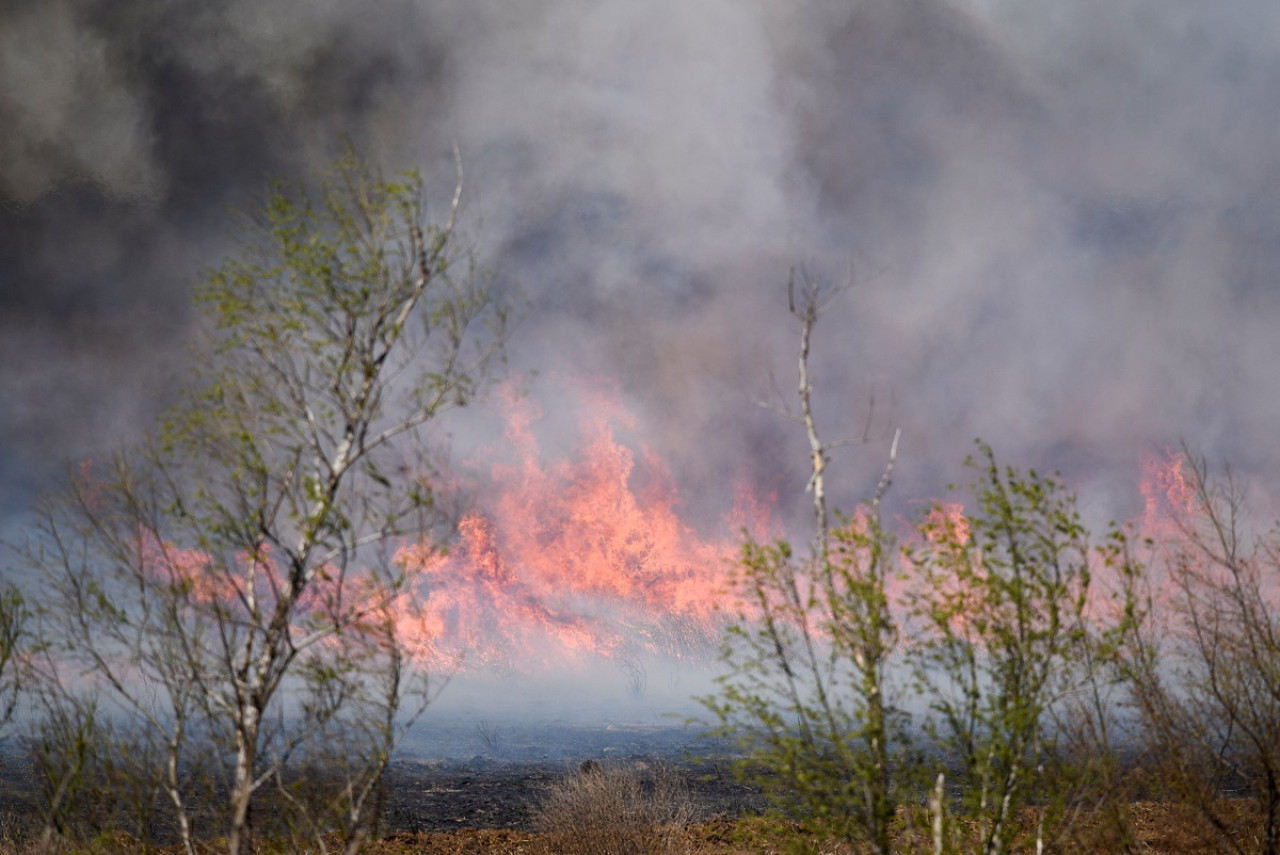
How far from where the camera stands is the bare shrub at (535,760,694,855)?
75.9 ft

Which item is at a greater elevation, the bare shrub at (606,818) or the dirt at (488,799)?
the bare shrub at (606,818)

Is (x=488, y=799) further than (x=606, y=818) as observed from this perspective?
Yes

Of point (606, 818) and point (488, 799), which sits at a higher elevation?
point (606, 818)

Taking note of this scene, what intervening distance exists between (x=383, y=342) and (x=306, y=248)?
1.68 m

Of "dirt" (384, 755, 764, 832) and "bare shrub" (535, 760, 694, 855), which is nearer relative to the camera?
"bare shrub" (535, 760, 694, 855)

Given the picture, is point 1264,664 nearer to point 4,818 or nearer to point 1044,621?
point 1044,621

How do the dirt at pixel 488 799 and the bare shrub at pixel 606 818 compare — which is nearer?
the bare shrub at pixel 606 818

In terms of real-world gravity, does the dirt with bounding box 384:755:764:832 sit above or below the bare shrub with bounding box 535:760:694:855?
below

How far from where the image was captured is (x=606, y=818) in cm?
2331

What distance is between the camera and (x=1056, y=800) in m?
9.77

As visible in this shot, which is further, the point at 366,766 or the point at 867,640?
the point at 366,766

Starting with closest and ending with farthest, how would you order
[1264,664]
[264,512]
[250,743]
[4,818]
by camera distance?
1. [250,743]
2. [264,512]
3. [1264,664]
4. [4,818]

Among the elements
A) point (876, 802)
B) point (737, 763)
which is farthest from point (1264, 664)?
point (737, 763)

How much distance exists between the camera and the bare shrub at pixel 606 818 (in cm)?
2312
